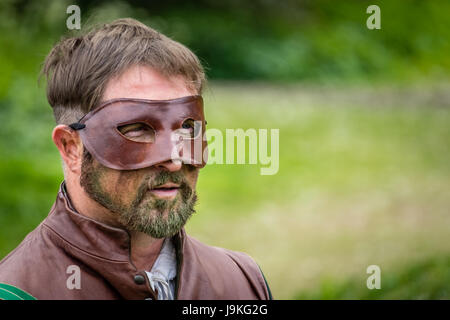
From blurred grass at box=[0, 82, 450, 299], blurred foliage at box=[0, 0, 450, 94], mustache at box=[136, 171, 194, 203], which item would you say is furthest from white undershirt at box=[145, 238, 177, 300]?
blurred foliage at box=[0, 0, 450, 94]

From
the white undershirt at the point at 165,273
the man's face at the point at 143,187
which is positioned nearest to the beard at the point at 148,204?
the man's face at the point at 143,187

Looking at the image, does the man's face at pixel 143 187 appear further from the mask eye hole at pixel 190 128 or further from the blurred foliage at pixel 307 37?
the blurred foliage at pixel 307 37

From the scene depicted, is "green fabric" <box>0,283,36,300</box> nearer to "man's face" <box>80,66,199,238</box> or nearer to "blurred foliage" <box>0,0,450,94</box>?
"man's face" <box>80,66,199,238</box>

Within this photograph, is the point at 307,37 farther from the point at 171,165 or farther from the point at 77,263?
the point at 77,263

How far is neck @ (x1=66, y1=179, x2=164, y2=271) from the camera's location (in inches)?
122

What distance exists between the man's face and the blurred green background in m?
0.74

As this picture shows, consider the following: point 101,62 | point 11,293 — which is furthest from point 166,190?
point 11,293

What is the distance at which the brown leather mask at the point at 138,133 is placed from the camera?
121 inches

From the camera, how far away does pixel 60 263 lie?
2.92 metres

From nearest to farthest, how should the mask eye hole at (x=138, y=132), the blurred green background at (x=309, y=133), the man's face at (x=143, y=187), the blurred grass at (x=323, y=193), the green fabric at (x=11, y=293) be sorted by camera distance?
the green fabric at (x=11, y=293) < the man's face at (x=143, y=187) < the mask eye hole at (x=138, y=132) < the blurred grass at (x=323, y=193) < the blurred green background at (x=309, y=133)

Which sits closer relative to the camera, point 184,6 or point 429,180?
point 429,180

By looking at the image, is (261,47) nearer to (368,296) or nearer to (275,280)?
(275,280)

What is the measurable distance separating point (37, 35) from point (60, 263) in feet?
28.3
